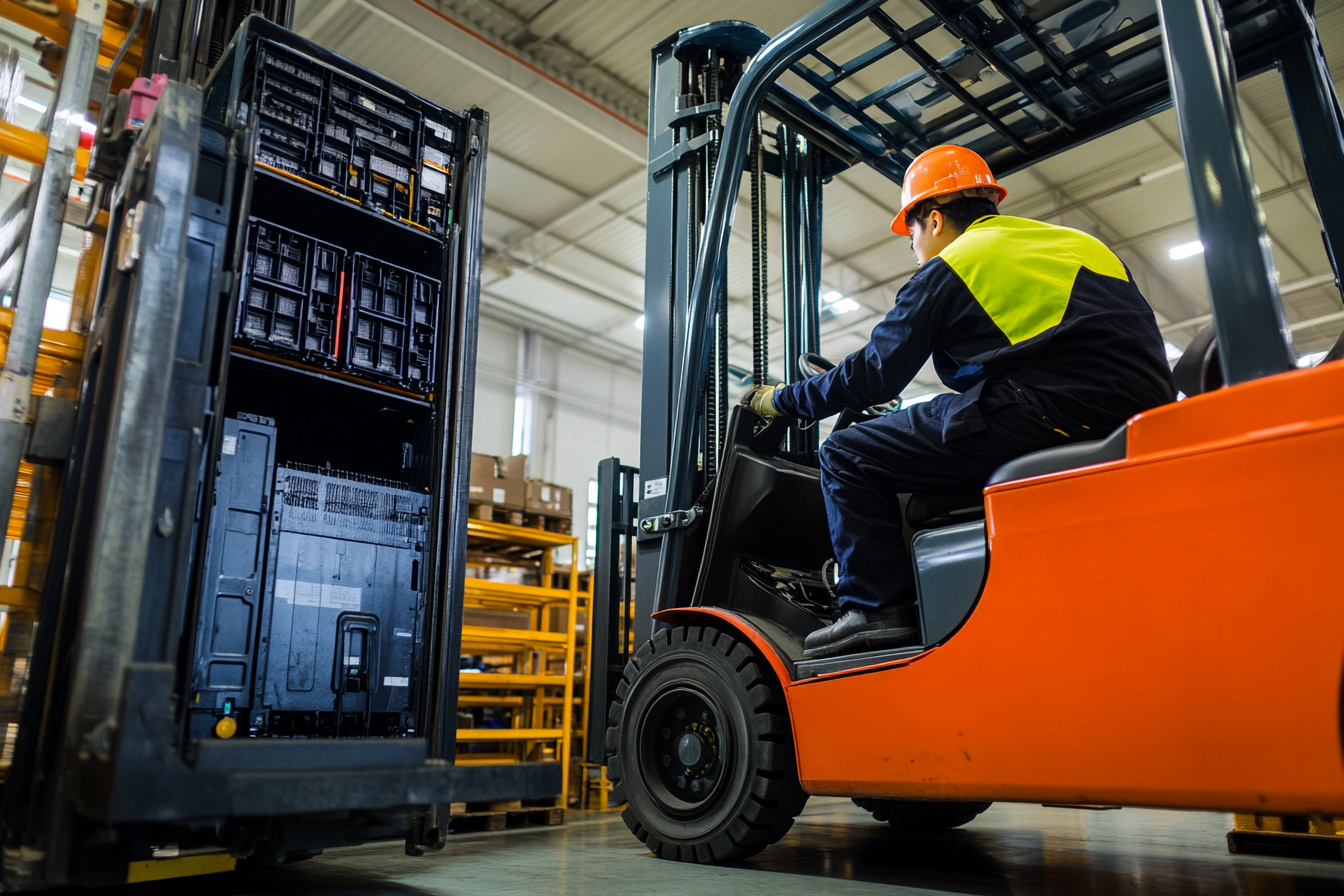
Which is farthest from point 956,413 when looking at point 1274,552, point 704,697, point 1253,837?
point 1253,837

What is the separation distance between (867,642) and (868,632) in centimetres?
3

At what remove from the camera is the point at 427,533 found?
3111 millimetres

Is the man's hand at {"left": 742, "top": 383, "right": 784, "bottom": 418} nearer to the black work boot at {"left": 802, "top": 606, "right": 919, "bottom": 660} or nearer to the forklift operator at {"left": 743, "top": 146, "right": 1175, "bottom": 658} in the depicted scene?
the forklift operator at {"left": 743, "top": 146, "right": 1175, "bottom": 658}

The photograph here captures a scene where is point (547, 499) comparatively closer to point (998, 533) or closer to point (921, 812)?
point (921, 812)

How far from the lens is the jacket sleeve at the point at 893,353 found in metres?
2.58

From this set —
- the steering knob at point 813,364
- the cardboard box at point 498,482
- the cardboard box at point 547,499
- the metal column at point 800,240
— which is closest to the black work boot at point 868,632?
the steering knob at point 813,364

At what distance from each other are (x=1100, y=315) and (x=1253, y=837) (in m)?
2.65

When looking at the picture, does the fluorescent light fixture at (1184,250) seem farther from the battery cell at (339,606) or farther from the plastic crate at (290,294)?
the battery cell at (339,606)

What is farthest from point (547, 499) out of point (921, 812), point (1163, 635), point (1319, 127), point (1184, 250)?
point (1184, 250)

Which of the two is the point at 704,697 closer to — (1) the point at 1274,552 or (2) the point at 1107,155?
(1) the point at 1274,552

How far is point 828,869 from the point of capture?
2855 mm

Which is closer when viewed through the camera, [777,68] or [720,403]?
[777,68]

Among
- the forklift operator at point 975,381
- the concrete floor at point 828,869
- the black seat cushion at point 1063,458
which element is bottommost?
the concrete floor at point 828,869

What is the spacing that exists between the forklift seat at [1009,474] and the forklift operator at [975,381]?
36 mm
